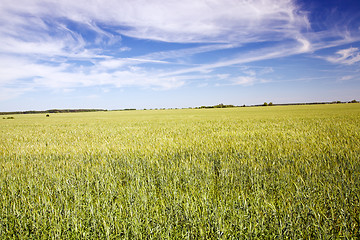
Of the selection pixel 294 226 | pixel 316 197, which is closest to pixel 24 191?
pixel 294 226

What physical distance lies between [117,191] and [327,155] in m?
4.73

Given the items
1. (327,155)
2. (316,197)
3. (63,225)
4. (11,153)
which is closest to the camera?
(63,225)

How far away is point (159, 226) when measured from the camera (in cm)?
Answer: 214

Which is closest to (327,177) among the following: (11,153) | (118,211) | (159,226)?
(159,226)

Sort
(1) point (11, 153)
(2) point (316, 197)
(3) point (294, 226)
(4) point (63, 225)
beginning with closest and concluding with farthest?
(3) point (294, 226), (4) point (63, 225), (2) point (316, 197), (1) point (11, 153)

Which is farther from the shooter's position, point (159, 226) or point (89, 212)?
point (89, 212)

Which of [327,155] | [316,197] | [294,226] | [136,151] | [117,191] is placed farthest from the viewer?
[136,151]

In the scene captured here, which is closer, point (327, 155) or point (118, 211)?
point (118, 211)

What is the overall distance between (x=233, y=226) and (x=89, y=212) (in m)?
1.84

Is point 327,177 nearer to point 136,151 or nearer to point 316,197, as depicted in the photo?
point 316,197

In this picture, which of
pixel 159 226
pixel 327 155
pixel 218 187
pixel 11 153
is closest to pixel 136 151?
pixel 218 187

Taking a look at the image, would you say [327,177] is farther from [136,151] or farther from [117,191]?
[136,151]

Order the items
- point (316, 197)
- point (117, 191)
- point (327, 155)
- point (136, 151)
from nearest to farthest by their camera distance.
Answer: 1. point (316, 197)
2. point (117, 191)
3. point (327, 155)
4. point (136, 151)

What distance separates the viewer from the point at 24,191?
3.22 meters
